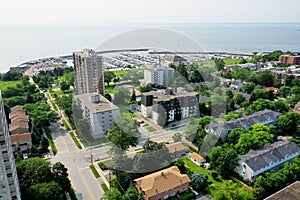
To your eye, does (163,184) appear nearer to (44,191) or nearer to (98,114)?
(44,191)

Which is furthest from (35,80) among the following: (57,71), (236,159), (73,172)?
(236,159)

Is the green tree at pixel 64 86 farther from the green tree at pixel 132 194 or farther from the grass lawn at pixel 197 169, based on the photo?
the green tree at pixel 132 194

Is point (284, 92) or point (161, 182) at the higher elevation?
point (284, 92)

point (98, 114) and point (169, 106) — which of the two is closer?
point (98, 114)

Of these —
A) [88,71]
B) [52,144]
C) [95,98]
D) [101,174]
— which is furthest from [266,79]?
[52,144]

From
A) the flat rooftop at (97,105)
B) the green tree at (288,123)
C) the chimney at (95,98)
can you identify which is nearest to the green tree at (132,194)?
the flat rooftop at (97,105)

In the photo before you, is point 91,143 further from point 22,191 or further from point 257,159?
point 257,159
